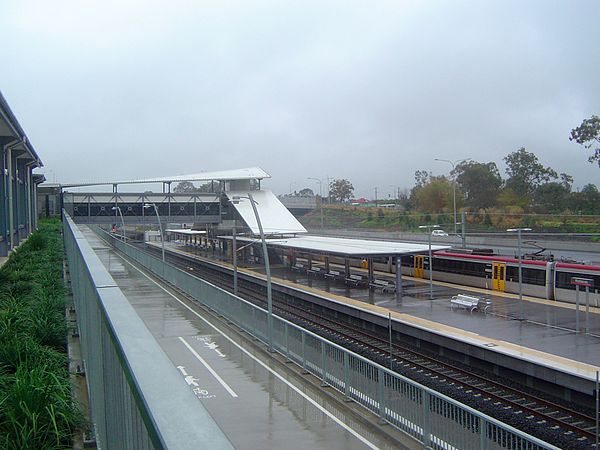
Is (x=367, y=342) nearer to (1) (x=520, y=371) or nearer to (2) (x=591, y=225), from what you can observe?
(1) (x=520, y=371)

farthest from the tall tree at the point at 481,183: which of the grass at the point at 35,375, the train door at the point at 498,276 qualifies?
the grass at the point at 35,375

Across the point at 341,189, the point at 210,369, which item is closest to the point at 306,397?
the point at 210,369

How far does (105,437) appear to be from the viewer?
3.26m

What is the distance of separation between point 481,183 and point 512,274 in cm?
3779

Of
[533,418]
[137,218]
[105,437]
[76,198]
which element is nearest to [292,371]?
[533,418]

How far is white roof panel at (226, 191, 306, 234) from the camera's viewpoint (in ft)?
186

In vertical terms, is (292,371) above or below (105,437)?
below

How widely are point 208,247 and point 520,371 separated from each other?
168ft

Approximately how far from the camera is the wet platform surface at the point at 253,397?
31.8ft

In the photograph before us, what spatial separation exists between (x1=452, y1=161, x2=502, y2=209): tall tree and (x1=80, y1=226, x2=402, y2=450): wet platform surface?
49324 millimetres

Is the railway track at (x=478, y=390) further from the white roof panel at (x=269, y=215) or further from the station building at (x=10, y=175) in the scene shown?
the white roof panel at (x=269, y=215)

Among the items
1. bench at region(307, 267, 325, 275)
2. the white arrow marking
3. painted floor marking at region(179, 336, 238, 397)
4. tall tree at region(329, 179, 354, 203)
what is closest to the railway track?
painted floor marking at region(179, 336, 238, 397)

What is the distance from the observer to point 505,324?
66.3 feet

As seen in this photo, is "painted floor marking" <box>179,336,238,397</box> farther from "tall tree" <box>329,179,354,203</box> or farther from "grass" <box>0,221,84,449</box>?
"tall tree" <box>329,179,354,203</box>
